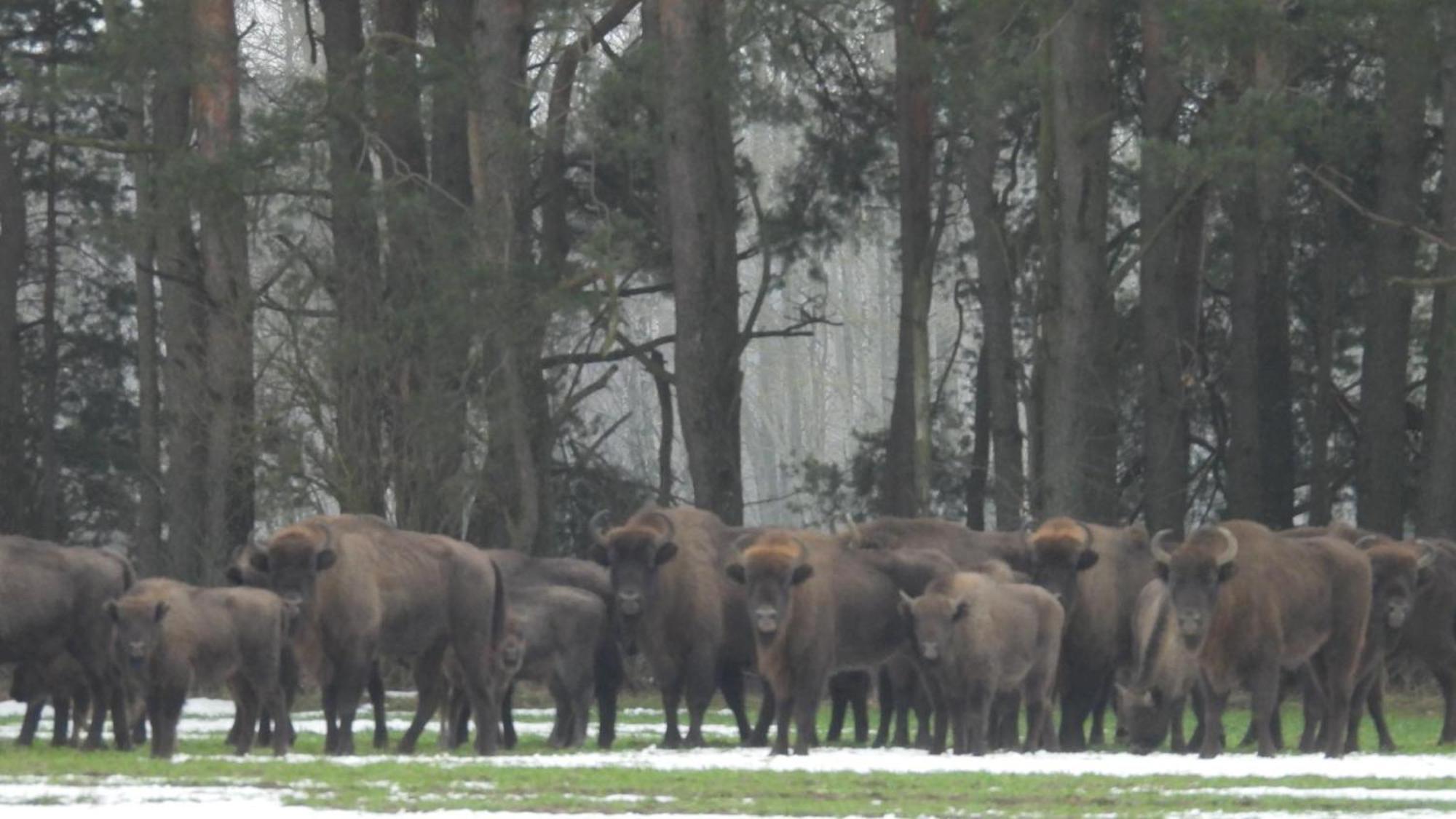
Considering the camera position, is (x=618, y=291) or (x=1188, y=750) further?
(x=618, y=291)

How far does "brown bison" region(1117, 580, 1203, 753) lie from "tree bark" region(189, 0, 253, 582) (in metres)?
12.8

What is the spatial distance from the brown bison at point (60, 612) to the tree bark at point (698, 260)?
1268cm

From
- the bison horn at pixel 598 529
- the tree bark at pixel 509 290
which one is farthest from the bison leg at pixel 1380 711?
the tree bark at pixel 509 290

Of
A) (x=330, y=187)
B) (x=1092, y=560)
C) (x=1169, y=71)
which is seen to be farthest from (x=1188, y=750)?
(x=330, y=187)

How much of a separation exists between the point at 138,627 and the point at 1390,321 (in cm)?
2181

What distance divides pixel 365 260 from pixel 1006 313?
37.4 ft

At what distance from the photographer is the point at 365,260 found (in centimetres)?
3462

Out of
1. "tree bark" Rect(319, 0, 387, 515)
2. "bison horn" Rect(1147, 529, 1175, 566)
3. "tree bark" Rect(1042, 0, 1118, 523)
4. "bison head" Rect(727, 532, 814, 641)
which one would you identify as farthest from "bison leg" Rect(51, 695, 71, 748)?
"tree bark" Rect(1042, 0, 1118, 523)

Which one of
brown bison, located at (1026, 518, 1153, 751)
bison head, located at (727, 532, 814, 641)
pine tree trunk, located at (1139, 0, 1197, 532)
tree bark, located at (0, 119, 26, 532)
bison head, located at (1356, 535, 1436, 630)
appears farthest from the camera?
tree bark, located at (0, 119, 26, 532)

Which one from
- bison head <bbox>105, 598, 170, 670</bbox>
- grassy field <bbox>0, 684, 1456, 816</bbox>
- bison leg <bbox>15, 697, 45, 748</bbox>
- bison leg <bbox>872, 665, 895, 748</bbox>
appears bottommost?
grassy field <bbox>0, 684, 1456, 816</bbox>

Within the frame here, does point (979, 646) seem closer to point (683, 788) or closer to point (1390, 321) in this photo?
point (683, 788)

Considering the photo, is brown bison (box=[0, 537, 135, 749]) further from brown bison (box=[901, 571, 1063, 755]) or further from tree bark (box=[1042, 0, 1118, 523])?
tree bark (box=[1042, 0, 1118, 523])

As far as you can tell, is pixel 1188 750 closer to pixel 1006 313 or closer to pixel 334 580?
pixel 334 580

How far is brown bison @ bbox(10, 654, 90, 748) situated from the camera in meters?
23.0
